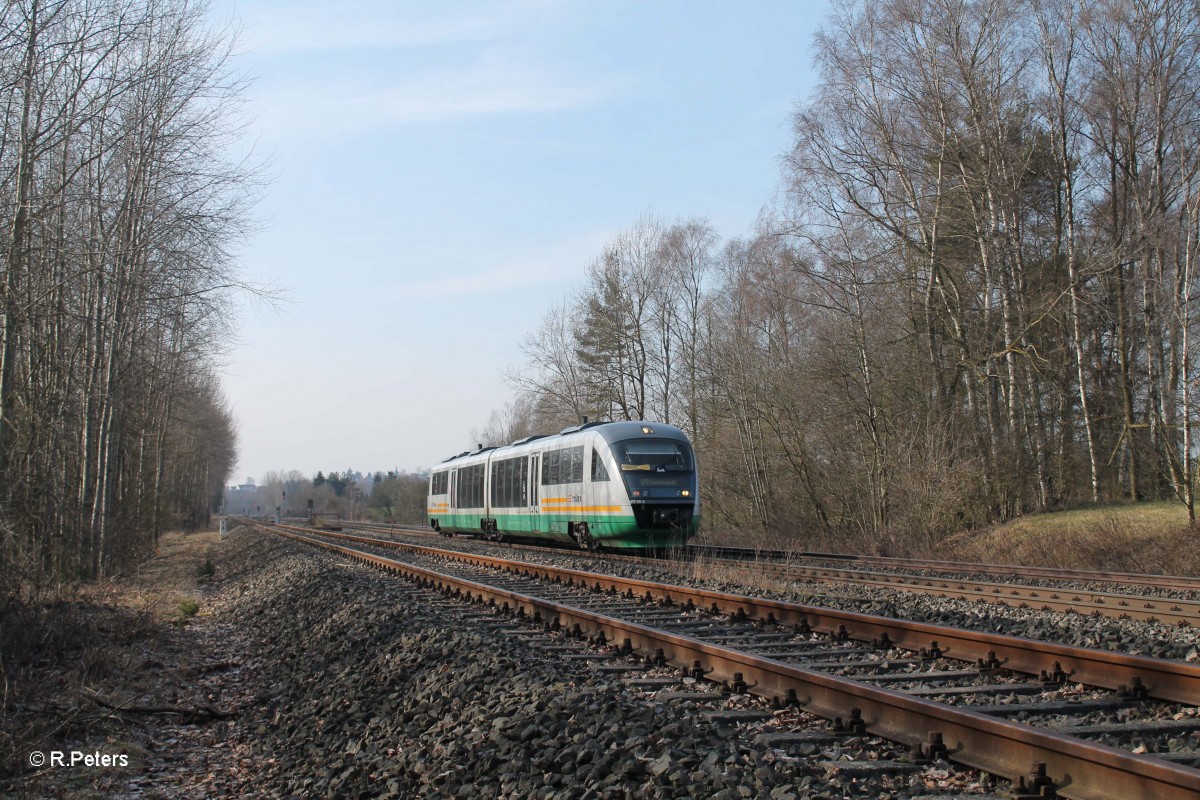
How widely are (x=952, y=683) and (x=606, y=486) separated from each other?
13.3m

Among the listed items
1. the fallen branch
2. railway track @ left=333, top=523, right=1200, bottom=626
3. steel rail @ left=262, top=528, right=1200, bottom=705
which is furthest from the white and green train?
the fallen branch

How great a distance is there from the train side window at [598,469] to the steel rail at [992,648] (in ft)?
27.3

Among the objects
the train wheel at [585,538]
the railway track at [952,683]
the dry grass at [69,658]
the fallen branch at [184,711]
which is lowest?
the fallen branch at [184,711]

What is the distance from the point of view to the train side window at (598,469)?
66.0 feet

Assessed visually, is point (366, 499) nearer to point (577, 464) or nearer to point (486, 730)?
point (577, 464)

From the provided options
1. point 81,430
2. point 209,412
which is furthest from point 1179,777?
point 209,412

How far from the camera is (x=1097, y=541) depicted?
57.2ft

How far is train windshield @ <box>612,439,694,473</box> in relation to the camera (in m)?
19.7

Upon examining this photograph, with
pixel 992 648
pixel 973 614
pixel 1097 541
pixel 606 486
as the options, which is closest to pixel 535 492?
pixel 606 486

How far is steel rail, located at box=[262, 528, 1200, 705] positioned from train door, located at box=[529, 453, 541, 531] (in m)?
12.2

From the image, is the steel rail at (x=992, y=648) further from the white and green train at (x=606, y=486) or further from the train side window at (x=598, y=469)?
the train side window at (x=598, y=469)

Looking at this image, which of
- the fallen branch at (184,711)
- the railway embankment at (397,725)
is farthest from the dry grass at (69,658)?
the fallen branch at (184,711)

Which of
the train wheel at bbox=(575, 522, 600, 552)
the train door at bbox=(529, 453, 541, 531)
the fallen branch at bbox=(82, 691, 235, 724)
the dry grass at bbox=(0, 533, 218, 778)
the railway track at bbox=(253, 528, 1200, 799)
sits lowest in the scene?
the fallen branch at bbox=(82, 691, 235, 724)

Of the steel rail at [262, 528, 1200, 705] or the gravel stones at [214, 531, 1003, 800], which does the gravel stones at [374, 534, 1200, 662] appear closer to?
the steel rail at [262, 528, 1200, 705]
